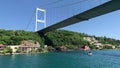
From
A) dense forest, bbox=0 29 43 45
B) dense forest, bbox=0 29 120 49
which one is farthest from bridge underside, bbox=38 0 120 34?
dense forest, bbox=0 29 120 49

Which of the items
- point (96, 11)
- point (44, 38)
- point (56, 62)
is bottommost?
point (56, 62)

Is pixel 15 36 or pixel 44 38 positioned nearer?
pixel 15 36

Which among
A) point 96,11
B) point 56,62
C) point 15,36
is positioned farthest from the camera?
point 15,36

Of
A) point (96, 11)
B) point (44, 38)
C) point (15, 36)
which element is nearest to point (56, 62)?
point (96, 11)

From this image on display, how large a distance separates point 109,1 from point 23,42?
38950 mm

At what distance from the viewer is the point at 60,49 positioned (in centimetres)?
8875

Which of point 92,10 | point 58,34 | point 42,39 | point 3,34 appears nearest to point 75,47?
point 58,34

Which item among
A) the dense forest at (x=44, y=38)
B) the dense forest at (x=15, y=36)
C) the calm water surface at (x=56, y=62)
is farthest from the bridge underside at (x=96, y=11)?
the dense forest at (x=44, y=38)

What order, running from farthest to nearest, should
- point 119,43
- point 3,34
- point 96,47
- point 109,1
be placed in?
1. point 119,43
2. point 96,47
3. point 3,34
4. point 109,1

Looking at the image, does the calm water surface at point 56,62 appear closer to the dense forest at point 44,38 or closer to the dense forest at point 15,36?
→ the dense forest at point 15,36

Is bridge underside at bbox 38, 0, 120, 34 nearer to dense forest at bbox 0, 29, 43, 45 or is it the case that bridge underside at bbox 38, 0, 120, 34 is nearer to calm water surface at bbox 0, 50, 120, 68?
calm water surface at bbox 0, 50, 120, 68

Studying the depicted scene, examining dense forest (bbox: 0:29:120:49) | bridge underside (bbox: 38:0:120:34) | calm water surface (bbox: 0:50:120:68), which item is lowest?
calm water surface (bbox: 0:50:120:68)

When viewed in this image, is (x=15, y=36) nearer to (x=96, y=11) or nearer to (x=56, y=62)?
(x=96, y=11)

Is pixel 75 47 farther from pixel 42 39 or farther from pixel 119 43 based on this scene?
pixel 119 43
